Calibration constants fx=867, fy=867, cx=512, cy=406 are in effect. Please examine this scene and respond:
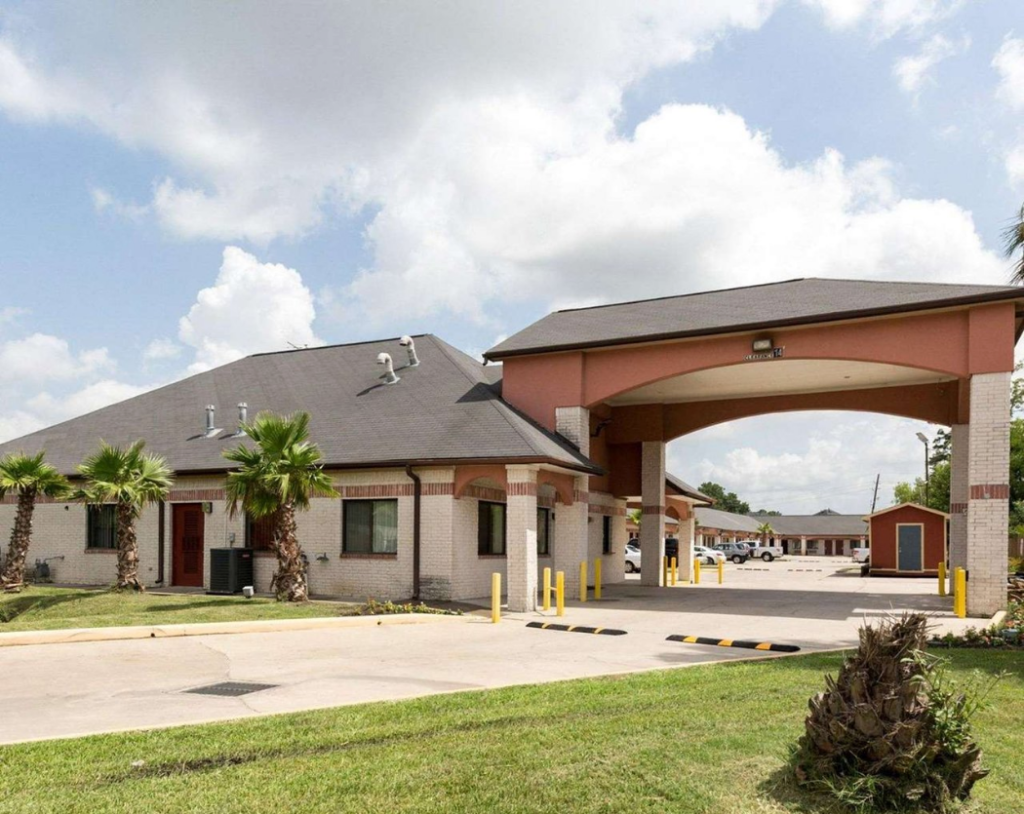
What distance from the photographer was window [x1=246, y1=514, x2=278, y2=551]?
2330cm

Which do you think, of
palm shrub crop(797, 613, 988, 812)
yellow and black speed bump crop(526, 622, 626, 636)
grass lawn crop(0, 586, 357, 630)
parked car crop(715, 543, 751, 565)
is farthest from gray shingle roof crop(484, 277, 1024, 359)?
parked car crop(715, 543, 751, 565)

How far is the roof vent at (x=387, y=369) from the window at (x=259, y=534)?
547 cm

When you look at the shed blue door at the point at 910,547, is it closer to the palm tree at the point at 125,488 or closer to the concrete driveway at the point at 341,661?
the concrete driveway at the point at 341,661

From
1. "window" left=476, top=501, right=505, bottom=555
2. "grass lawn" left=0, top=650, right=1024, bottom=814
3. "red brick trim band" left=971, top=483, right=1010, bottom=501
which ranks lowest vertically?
"grass lawn" left=0, top=650, right=1024, bottom=814

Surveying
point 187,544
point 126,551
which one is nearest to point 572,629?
point 126,551

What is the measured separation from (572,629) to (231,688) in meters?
7.67

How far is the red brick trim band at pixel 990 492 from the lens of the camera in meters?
18.6

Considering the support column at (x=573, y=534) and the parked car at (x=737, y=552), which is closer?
the support column at (x=573, y=534)

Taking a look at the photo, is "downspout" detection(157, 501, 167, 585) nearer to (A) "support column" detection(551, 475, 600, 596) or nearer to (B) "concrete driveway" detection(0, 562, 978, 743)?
(B) "concrete driveway" detection(0, 562, 978, 743)

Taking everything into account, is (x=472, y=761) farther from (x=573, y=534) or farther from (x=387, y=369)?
(x=387, y=369)

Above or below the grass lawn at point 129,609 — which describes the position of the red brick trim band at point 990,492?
above

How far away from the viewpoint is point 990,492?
18.7 meters

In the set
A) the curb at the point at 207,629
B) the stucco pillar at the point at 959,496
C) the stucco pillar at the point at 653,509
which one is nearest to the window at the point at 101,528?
the curb at the point at 207,629

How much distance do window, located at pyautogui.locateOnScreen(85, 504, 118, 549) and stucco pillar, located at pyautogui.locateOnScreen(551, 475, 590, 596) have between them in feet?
43.6
